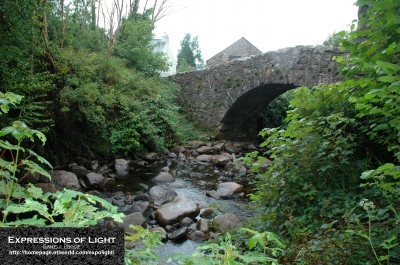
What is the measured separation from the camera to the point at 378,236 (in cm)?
175

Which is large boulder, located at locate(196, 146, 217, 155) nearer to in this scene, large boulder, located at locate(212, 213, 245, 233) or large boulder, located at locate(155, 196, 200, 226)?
large boulder, located at locate(155, 196, 200, 226)

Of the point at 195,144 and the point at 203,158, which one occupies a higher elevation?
the point at 195,144

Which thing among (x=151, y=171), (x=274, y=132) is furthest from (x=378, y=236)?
(x=151, y=171)

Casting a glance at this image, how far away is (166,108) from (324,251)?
7492mm

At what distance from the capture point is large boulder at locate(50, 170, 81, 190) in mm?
4690

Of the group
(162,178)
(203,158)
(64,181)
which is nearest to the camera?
(64,181)

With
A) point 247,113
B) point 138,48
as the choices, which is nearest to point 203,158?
point 247,113

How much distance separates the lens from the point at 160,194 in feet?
16.1

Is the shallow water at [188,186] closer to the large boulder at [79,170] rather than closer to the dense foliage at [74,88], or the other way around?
the large boulder at [79,170]

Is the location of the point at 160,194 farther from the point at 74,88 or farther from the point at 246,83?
the point at 246,83

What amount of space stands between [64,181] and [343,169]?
4.20m

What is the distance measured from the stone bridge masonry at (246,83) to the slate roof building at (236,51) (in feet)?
30.1

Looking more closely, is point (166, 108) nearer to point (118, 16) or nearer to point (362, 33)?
point (118, 16)

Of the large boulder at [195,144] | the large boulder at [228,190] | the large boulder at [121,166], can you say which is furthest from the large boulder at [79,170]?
the large boulder at [195,144]
